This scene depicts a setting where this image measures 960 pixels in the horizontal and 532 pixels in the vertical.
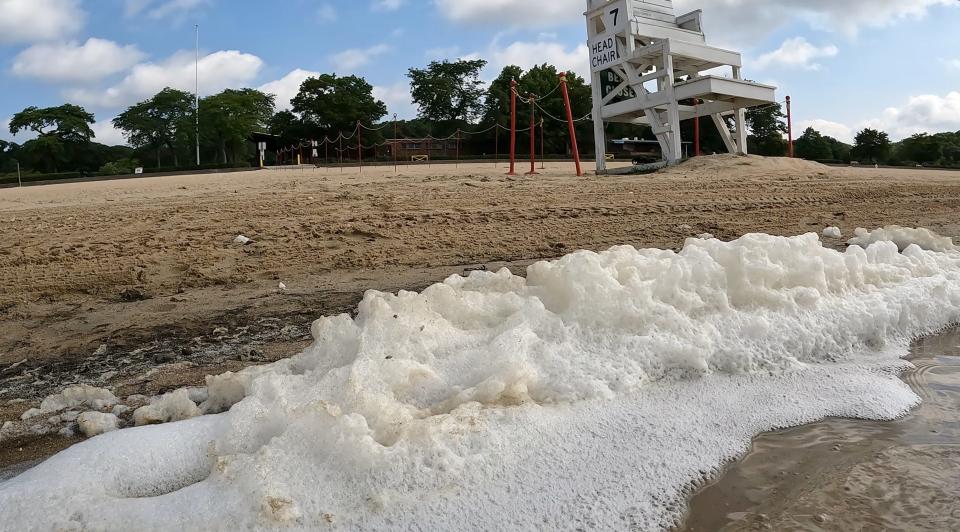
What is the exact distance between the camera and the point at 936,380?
7.67ft

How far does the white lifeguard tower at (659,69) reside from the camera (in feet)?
44.0

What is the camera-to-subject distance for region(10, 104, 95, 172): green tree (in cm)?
4322

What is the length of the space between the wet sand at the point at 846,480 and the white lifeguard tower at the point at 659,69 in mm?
11827

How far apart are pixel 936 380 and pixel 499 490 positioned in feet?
6.06

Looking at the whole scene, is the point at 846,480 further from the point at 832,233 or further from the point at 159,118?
the point at 159,118

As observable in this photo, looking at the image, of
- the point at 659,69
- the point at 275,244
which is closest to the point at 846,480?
the point at 275,244

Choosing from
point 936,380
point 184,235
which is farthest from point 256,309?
point 936,380

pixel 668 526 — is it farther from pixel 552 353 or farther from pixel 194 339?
pixel 194 339

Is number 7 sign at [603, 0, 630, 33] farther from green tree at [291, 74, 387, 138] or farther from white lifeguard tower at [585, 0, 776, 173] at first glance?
green tree at [291, 74, 387, 138]

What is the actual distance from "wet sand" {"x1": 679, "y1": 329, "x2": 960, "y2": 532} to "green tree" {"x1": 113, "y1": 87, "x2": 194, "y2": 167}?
1894 inches

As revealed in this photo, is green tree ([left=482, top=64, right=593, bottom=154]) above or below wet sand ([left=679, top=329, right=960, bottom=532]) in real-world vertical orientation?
above

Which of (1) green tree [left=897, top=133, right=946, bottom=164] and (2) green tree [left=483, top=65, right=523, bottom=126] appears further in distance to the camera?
(2) green tree [left=483, top=65, right=523, bottom=126]

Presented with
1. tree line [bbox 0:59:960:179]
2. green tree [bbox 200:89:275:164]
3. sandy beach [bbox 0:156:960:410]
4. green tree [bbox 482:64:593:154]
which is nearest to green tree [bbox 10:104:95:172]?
tree line [bbox 0:59:960:179]

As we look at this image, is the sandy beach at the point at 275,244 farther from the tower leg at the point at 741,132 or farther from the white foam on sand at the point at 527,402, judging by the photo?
the tower leg at the point at 741,132
